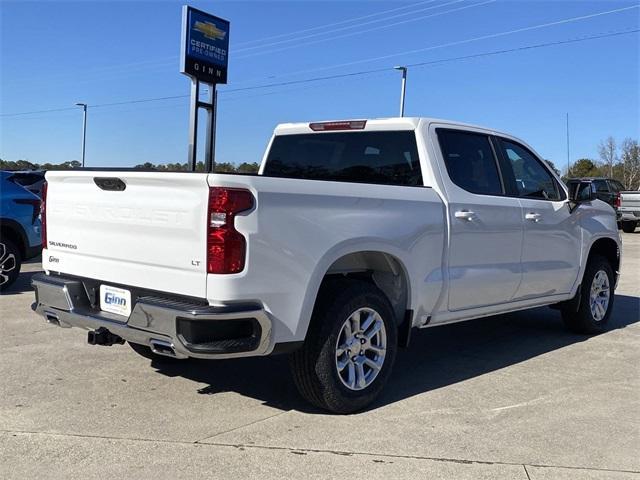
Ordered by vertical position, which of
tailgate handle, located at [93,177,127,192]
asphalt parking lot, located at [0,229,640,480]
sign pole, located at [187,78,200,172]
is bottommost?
asphalt parking lot, located at [0,229,640,480]

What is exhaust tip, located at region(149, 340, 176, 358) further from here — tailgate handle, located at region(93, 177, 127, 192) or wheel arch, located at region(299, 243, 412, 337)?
tailgate handle, located at region(93, 177, 127, 192)

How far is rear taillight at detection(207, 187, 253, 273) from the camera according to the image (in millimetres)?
3488

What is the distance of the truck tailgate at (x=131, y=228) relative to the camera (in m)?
3.60

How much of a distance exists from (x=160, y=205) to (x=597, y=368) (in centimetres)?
404

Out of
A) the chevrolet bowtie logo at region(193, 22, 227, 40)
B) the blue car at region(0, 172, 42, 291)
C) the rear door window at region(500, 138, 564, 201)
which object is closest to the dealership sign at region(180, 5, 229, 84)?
the chevrolet bowtie logo at region(193, 22, 227, 40)

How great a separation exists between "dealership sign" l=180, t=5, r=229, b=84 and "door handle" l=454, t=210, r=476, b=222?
831cm

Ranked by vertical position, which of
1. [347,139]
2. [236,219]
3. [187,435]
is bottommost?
[187,435]

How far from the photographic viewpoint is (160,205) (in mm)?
3742

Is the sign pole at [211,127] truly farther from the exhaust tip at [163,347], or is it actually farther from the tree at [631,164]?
the tree at [631,164]

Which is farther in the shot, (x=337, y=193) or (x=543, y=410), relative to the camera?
(x=543, y=410)

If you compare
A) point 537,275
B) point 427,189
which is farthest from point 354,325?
point 537,275

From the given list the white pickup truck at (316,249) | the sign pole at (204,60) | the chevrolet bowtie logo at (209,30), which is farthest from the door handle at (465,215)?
the chevrolet bowtie logo at (209,30)

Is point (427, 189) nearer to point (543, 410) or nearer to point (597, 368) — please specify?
point (543, 410)

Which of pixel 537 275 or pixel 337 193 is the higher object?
pixel 337 193
